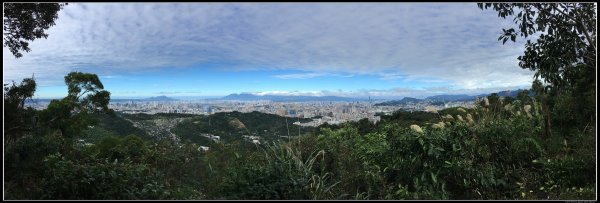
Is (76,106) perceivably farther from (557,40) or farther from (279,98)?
(557,40)

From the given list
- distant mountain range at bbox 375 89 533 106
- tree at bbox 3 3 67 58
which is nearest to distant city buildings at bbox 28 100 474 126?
distant mountain range at bbox 375 89 533 106

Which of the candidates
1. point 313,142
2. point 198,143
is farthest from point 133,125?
point 313,142

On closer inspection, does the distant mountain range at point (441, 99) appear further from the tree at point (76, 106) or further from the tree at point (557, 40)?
the tree at point (76, 106)

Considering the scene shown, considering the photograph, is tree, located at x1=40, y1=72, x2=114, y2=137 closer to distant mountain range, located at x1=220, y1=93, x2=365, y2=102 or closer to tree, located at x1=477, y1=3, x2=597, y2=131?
distant mountain range, located at x1=220, y1=93, x2=365, y2=102

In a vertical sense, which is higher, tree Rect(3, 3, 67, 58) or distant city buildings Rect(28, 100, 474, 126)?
tree Rect(3, 3, 67, 58)

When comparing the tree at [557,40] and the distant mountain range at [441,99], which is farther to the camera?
the distant mountain range at [441,99]

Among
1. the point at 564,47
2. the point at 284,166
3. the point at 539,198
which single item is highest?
the point at 564,47

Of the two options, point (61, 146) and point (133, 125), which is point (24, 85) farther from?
point (133, 125)

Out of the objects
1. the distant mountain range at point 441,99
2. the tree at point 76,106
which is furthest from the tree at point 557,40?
the tree at point 76,106
